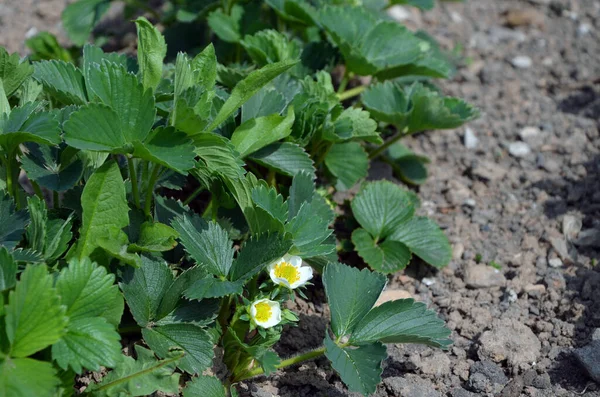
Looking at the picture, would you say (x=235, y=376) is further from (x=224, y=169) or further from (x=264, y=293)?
(x=224, y=169)

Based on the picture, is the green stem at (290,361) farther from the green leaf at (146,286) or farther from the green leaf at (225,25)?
the green leaf at (225,25)

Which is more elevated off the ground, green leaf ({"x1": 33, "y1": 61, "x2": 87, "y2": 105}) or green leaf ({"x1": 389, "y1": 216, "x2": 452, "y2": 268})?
green leaf ({"x1": 33, "y1": 61, "x2": 87, "y2": 105})

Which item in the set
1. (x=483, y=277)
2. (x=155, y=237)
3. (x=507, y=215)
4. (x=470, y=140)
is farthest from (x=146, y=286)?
(x=470, y=140)

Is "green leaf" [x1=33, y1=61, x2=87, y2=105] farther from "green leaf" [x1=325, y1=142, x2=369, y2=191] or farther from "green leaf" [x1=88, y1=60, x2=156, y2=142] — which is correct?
"green leaf" [x1=325, y1=142, x2=369, y2=191]

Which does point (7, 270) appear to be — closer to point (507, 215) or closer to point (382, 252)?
point (382, 252)

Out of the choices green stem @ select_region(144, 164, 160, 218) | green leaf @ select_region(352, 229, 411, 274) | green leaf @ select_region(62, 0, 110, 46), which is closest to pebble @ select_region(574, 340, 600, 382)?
green leaf @ select_region(352, 229, 411, 274)

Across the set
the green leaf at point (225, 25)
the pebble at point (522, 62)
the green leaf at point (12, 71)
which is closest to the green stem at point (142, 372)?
the green leaf at point (12, 71)

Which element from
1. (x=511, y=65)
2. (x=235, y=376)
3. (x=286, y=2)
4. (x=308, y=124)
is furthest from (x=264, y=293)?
(x=511, y=65)
